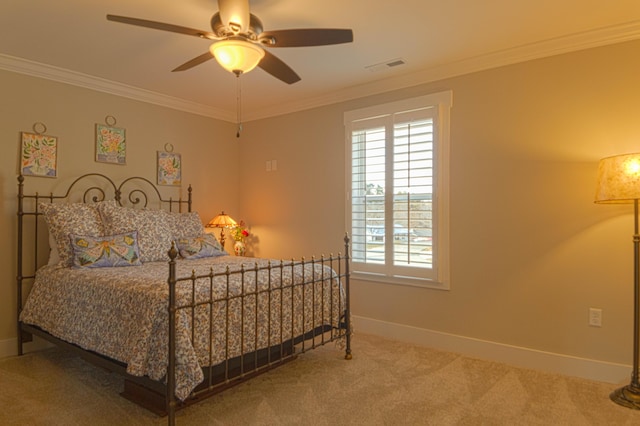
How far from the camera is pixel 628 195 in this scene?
99.1 inches

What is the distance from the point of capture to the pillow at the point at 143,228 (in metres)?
3.53

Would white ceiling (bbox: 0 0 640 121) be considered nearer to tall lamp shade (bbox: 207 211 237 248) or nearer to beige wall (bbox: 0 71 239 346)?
beige wall (bbox: 0 71 239 346)

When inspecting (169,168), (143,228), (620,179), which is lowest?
(143,228)

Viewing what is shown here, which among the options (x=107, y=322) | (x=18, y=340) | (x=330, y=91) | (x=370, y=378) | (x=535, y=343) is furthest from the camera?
(x=330, y=91)

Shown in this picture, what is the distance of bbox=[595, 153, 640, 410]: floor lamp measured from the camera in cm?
252

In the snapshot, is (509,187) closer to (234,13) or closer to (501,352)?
(501,352)

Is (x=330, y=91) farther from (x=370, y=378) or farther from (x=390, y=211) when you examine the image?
(x=370, y=378)

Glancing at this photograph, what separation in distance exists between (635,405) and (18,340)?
463 cm

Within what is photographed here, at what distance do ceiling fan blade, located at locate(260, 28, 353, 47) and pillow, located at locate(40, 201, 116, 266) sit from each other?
2.20 metres

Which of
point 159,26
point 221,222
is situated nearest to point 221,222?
point 221,222

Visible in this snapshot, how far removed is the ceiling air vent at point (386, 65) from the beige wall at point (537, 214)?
1.19 ft

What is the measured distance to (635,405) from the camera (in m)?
2.54

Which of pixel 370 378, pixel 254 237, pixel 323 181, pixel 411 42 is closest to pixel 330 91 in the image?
pixel 323 181

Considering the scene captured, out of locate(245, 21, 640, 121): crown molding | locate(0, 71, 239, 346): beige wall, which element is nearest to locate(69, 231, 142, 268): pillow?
locate(0, 71, 239, 346): beige wall
